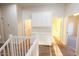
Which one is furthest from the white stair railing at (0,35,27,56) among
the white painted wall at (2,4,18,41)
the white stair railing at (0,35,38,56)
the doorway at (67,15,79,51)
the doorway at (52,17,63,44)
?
the doorway at (67,15,79,51)

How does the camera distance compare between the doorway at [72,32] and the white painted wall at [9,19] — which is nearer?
the white painted wall at [9,19]

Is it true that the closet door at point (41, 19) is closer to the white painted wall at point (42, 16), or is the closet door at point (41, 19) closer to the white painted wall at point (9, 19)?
the white painted wall at point (42, 16)

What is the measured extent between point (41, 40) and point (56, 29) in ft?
0.89

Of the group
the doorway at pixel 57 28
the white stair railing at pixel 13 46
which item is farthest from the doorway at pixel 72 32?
the white stair railing at pixel 13 46

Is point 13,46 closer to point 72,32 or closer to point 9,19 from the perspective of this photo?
point 9,19

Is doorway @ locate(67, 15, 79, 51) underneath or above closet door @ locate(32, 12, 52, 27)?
underneath

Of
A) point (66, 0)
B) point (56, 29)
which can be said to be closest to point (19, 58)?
point (66, 0)

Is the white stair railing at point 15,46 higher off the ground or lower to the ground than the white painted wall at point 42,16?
lower

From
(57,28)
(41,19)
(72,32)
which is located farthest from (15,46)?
(72,32)

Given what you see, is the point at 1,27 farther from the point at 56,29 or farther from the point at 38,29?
the point at 56,29

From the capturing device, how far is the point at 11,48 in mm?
1312

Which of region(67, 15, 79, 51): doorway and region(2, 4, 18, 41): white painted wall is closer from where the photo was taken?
region(2, 4, 18, 41): white painted wall

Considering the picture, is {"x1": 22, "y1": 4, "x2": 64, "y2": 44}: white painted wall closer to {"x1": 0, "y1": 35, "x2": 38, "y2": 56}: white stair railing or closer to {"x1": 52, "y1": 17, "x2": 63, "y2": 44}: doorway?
{"x1": 52, "y1": 17, "x2": 63, "y2": 44}: doorway

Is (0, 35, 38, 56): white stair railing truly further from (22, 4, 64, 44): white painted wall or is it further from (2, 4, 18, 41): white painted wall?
(22, 4, 64, 44): white painted wall
